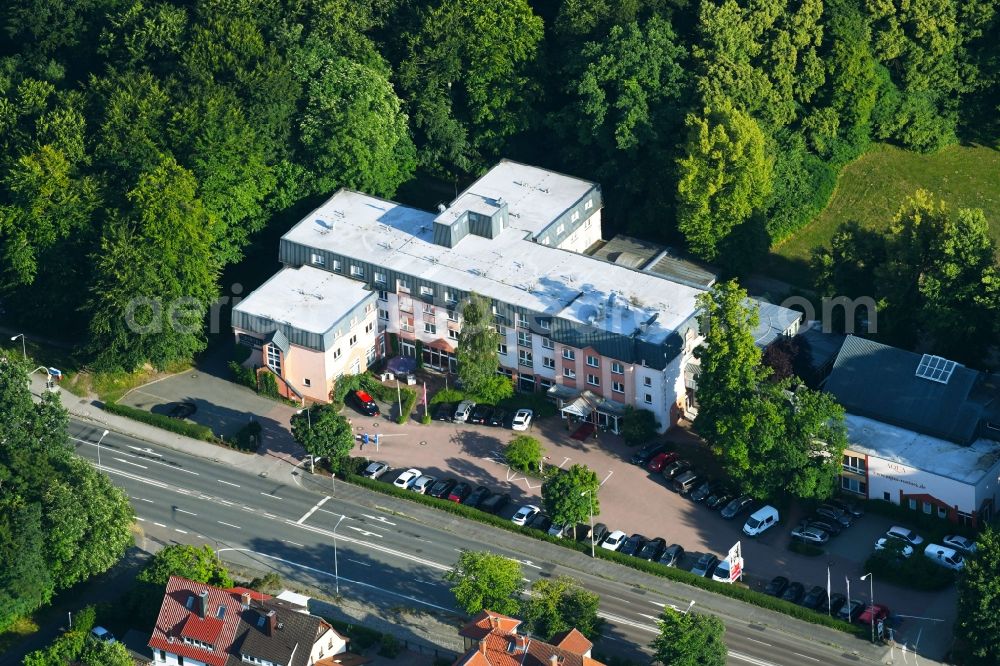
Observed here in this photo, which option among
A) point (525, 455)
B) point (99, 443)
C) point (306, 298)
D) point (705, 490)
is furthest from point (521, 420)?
point (99, 443)

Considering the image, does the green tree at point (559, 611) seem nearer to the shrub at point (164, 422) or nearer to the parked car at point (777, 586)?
the parked car at point (777, 586)

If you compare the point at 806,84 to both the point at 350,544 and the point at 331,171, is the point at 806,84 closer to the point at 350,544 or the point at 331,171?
the point at 331,171

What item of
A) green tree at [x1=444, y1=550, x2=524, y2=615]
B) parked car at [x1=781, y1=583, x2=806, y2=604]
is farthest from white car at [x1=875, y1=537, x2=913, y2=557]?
green tree at [x1=444, y1=550, x2=524, y2=615]

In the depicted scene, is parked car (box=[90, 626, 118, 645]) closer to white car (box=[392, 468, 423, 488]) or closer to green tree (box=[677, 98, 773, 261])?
white car (box=[392, 468, 423, 488])

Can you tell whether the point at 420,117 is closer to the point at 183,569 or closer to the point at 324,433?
the point at 324,433

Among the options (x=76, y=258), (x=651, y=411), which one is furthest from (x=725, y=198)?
(x=76, y=258)

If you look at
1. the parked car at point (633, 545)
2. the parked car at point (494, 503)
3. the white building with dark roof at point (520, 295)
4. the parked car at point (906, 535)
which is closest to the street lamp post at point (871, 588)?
the parked car at point (906, 535)
